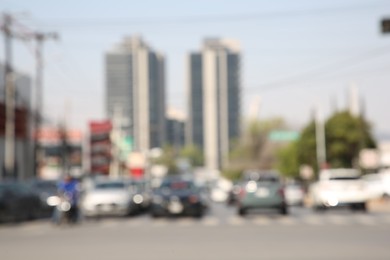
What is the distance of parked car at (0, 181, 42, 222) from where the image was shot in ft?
119

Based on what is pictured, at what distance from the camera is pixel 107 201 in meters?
39.2

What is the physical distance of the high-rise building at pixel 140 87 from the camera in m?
117

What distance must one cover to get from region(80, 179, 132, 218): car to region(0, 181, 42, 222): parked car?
2164 mm

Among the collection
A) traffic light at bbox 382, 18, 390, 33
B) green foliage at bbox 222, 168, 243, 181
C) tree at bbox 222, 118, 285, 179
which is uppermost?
tree at bbox 222, 118, 285, 179

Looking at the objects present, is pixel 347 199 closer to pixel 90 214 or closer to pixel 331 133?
pixel 90 214

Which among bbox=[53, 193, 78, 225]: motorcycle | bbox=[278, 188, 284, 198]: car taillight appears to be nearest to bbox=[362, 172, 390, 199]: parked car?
bbox=[278, 188, 284, 198]: car taillight

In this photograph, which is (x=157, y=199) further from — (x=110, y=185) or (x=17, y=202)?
(x=17, y=202)

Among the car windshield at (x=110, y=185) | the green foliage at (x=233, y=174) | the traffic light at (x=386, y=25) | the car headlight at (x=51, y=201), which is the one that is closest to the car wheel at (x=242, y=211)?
the car windshield at (x=110, y=185)

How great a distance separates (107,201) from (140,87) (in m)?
85.9

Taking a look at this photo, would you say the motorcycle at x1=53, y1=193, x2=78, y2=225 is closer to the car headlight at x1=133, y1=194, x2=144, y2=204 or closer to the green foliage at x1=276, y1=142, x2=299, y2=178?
the car headlight at x1=133, y1=194, x2=144, y2=204

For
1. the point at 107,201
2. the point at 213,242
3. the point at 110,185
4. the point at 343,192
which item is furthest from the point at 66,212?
the point at 213,242

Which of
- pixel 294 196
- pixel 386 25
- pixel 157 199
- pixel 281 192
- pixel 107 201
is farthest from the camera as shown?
pixel 294 196

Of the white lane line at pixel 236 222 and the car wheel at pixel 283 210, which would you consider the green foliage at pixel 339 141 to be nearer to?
the car wheel at pixel 283 210

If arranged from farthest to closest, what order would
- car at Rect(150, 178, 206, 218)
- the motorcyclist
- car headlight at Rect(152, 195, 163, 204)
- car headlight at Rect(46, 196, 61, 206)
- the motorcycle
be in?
car headlight at Rect(46, 196, 61, 206)
car headlight at Rect(152, 195, 163, 204)
car at Rect(150, 178, 206, 218)
the motorcyclist
the motorcycle
